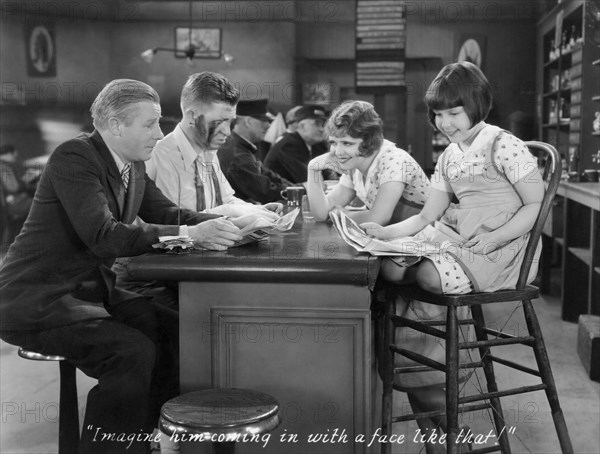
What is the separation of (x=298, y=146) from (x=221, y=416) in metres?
5.14

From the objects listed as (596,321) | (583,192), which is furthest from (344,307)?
(583,192)

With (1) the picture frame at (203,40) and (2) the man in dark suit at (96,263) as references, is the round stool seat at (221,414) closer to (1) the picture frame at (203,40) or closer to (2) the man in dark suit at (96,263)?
(2) the man in dark suit at (96,263)

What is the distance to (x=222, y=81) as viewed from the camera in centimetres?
347

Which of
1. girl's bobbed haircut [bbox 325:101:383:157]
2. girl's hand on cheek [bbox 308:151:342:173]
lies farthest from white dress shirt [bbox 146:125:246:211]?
girl's bobbed haircut [bbox 325:101:383:157]

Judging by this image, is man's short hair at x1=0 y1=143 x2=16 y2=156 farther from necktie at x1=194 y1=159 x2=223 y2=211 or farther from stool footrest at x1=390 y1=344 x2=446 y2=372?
stool footrest at x1=390 y1=344 x2=446 y2=372

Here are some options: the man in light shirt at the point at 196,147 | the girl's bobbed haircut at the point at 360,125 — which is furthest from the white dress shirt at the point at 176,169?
the girl's bobbed haircut at the point at 360,125

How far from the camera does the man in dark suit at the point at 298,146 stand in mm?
6801

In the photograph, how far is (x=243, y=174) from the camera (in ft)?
17.4

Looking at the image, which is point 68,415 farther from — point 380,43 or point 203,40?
point 203,40

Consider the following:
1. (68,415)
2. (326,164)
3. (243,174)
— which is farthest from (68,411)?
(243,174)

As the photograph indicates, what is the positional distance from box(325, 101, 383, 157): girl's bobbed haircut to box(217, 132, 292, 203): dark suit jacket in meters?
2.03

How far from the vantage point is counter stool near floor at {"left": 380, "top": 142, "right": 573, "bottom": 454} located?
2.37 m

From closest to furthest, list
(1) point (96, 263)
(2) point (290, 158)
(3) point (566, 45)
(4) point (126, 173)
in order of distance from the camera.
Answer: (1) point (96, 263), (4) point (126, 173), (2) point (290, 158), (3) point (566, 45)

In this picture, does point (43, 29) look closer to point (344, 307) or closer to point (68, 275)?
point (68, 275)
